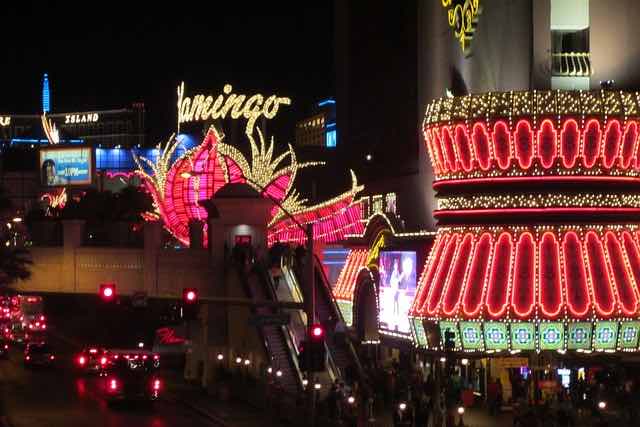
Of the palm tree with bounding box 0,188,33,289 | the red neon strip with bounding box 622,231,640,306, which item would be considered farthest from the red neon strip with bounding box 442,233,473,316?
the palm tree with bounding box 0,188,33,289

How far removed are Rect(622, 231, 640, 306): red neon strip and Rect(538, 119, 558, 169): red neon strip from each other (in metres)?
3.61

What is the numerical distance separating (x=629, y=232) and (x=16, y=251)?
3421 centimetres

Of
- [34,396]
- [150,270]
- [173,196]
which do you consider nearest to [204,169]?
[173,196]

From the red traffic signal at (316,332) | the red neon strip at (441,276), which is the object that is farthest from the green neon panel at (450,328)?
the red traffic signal at (316,332)

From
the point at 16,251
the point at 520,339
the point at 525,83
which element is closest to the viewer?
the point at 520,339

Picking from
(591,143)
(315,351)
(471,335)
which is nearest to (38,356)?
(471,335)

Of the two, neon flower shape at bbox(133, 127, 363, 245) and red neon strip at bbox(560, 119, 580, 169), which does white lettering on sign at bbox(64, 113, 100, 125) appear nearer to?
neon flower shape at bbox(133, 127, 363, 245)

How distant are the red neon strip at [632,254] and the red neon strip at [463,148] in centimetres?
545

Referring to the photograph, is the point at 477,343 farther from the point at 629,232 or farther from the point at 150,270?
the point at 150,270

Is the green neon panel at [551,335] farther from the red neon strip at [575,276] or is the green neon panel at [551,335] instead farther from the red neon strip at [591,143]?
the red neon strip at [591,143]

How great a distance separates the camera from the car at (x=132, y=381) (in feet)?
164

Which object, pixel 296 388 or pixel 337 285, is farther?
pixel 337 285

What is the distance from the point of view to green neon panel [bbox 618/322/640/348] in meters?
43.9

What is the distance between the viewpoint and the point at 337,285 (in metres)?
66.9
